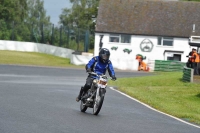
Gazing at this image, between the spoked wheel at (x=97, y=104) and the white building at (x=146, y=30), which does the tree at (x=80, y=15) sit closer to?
the white building at (x=146, y=30)

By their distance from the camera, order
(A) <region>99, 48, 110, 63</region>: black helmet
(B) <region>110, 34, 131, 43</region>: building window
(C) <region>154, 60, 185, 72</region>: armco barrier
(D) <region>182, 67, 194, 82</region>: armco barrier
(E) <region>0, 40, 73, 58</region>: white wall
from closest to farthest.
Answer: (A) <region>99, 48, 110, 63</region>: black helmet, (D) <region>182, 67, 194, 82</region>: armco barrier, (C) <region>154, 60, 185, 72</region>: armco barrier, (E) <region>0, 40, 73, 58</region>: white wall, (B) <region>110, 34, 131, 43</region>: building window

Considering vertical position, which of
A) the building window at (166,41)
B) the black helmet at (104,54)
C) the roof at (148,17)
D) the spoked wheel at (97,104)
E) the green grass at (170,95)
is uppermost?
the roof at (148,17)

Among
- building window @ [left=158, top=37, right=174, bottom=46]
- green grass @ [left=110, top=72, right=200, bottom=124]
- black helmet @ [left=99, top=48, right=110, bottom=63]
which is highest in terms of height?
building window @ [left=158, top=37, right=174, bottom=46]

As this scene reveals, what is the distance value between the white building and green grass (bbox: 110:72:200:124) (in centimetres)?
3105

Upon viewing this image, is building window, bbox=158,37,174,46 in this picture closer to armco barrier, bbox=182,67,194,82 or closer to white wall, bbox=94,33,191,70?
white wall, bbox=94,33,191,70

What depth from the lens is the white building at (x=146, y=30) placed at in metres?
70.8

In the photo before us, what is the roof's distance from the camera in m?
71.4

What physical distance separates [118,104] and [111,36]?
50.6 m

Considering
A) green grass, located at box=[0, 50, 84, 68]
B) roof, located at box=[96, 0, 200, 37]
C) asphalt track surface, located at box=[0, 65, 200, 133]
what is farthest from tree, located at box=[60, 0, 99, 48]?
asphalt track surface, located at box=[0, 65, 200, 133]

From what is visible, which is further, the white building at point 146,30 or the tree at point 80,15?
the tree at point 80,15

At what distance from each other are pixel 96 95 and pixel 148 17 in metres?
56.5

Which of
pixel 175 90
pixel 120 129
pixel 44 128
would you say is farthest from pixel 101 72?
pixel 175 90

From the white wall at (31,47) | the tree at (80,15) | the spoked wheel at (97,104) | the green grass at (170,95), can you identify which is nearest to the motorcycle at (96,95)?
the spoked wheel at (97,104)

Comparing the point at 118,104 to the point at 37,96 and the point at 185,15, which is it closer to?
the point at 37,96
